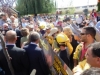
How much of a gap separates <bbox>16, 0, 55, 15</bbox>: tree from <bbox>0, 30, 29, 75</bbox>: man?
3184cm

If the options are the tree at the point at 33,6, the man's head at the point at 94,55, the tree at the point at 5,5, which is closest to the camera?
the man's head at the point at 94,55

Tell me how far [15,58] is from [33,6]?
33.7 m

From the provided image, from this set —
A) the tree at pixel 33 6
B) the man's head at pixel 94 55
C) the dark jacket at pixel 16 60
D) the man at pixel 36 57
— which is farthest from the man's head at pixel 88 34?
the tree at pixel 33 6

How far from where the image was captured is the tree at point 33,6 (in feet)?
120

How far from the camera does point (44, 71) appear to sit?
4340 mm

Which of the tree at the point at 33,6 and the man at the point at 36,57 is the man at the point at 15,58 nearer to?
the man at the point at 36,57

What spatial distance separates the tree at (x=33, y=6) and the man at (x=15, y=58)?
31.8 metres

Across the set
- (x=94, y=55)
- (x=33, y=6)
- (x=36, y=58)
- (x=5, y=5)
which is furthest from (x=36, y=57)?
(x=33, y=6)

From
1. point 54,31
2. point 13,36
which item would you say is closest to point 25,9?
point 54,31

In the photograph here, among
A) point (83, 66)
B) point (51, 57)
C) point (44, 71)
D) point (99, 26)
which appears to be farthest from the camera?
point (99, 26)

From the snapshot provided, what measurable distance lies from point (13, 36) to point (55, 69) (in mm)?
2166

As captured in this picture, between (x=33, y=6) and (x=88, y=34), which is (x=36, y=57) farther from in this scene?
(x=33, y=6)

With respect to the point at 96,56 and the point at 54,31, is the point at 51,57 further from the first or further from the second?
the point at 54,31

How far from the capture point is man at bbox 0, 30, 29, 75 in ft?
13.9
